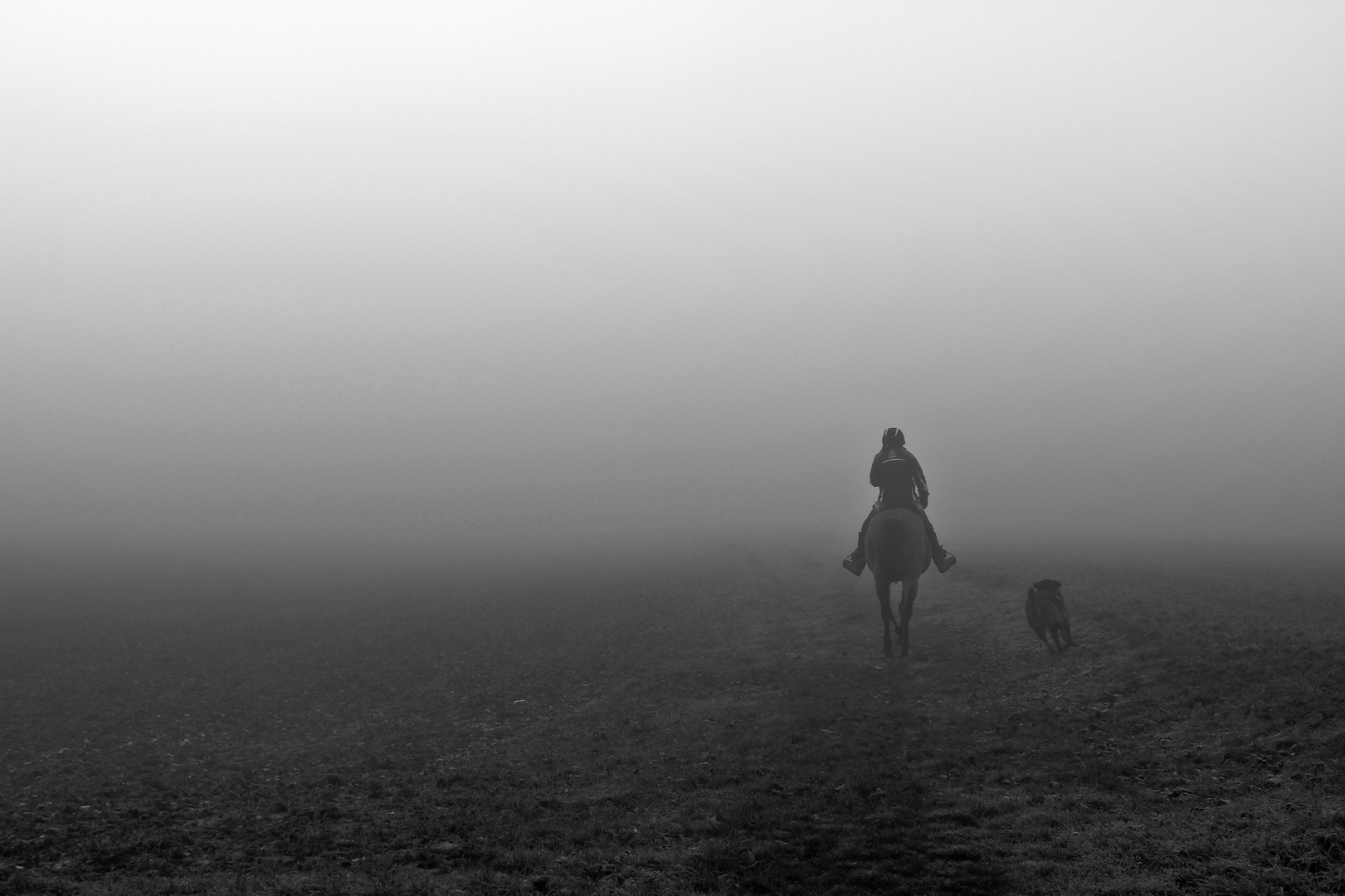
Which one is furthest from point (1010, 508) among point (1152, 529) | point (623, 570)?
point (623, 570)

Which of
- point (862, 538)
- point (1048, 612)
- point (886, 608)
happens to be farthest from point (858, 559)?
point (1048, 612)

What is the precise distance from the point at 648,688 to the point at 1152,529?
9551 centimetres

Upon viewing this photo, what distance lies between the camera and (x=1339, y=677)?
37.8 feet

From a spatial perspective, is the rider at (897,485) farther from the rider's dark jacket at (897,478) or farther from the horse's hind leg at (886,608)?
the horse's hind leg at (886,608)

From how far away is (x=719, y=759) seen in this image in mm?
11562

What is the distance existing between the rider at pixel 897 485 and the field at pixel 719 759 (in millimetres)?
2155

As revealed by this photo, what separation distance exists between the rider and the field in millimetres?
2155

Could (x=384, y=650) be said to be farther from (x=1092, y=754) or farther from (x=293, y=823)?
(x=1092, y=754)

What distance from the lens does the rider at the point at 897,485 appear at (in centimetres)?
1909

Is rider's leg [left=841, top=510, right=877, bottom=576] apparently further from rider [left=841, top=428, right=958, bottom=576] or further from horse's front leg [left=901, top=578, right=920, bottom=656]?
horse's front leg [left=901, top=578, right=920, bottom=656]

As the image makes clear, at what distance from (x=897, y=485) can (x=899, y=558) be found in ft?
6.32

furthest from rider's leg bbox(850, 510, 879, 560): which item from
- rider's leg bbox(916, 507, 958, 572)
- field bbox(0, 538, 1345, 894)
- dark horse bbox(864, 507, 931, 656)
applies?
field bbox(0, 538, 1345, 894)

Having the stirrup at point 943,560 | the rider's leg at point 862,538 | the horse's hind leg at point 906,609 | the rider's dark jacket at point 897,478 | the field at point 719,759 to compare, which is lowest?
the field at point 719,759

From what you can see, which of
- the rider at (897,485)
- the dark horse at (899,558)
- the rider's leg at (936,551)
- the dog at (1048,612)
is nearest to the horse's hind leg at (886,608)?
the dark horse at (899,558)
